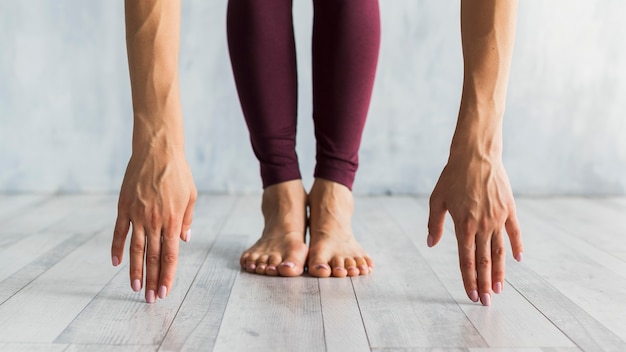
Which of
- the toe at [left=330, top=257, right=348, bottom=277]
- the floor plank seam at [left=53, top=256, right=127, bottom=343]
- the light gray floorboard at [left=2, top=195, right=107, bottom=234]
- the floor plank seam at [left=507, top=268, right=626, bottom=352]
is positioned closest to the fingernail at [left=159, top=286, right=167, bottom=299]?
the floor plank seam at [left=53, top=256, right=127, bottom=343]

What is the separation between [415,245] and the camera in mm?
1626

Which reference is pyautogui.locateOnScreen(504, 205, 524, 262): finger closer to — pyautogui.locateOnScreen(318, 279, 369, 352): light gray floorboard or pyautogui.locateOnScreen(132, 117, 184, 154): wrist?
pyautogui.locateOnScreen(318, 279, 369, 352): light gray floorboard

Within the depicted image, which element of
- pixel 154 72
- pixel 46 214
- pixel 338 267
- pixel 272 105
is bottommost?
pixel 46 214

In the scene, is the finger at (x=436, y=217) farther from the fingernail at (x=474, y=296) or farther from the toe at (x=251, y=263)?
the toe at (x=251, y=263)

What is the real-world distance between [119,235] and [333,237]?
1.58ft

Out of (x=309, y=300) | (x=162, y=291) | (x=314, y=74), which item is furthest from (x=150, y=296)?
(x=314, y=74)

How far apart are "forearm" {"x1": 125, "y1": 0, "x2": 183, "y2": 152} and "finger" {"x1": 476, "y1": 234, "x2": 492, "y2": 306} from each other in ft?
1.50

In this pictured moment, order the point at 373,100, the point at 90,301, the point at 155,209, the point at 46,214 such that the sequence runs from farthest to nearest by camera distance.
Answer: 1. the point at 373,100
2. the point at 46,214
3. the point at 90,301
4. the point at 155,209

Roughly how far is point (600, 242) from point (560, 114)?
2.76 feet

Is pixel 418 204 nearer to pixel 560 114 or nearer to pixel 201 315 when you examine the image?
pixel 560 114

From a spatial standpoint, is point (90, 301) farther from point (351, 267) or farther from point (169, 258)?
point (351, 267)

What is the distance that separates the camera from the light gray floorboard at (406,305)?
100cm

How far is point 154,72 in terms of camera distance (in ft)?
3.53

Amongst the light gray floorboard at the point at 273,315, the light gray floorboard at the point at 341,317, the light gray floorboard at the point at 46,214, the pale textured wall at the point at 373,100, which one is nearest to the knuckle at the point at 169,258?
the light gray floorboard at the point at 273,315
